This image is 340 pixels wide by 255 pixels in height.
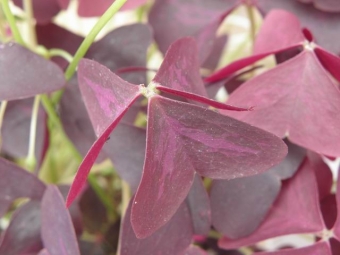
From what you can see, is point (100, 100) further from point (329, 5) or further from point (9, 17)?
point (329, 5)

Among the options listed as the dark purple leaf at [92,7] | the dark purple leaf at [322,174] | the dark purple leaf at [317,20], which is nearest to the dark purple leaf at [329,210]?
the dark purple leaf at [322,174]

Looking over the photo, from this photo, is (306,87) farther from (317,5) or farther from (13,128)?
(13,128)

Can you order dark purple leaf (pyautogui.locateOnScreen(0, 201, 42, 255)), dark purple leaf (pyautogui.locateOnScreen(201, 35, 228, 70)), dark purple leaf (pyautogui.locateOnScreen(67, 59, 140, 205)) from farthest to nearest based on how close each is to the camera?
dark purple leaf (pyautogui.locateOnScreen(201, 35, 228, 70)), dark purple leaf (pyautogui.locateOnScreen(0, 201, 42, 255)), dark purple leaf (pyautogui.locateOnScreen(67, 59, 140, 205))

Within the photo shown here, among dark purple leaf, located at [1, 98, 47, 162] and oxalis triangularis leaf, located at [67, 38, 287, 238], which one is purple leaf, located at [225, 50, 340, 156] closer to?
oxalis triangularis leaf, located at [67, 38, 287, 238]

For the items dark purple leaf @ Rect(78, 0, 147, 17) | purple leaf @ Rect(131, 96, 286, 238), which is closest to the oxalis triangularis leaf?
purple leaf @ Rect(131, 96, 286, 238)

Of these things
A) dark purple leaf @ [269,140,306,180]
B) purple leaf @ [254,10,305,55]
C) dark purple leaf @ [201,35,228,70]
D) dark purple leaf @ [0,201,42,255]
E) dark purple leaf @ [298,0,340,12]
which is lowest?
dark purple leaf @ [0,201,42,255]

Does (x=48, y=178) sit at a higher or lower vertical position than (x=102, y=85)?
lower

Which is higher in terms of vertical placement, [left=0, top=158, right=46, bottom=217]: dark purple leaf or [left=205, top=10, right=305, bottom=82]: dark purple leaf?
[left=205, top=10, right=305, bottom=82]: dark purple leaf

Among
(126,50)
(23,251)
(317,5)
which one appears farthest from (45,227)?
(317,5)
